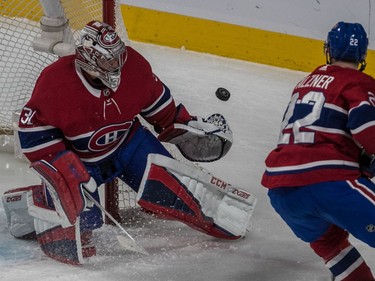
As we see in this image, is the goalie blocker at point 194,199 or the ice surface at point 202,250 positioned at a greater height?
the goalie blocker at point 194,199

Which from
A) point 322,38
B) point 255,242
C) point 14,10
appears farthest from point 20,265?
point 322,38

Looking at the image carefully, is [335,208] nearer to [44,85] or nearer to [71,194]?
[71,194]

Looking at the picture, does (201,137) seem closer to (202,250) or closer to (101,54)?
(202,250)

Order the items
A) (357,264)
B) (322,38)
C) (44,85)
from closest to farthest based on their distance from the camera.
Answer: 1. (357,264)
2. (44,85)
3. (322,38)

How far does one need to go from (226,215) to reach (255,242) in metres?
0.13

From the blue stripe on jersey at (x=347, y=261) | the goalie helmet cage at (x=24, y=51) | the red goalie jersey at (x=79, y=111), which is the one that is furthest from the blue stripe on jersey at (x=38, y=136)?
the blue stripe on jersey at (x=347, y=261)

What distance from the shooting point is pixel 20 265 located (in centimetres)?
249

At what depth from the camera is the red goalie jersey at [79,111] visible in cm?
246

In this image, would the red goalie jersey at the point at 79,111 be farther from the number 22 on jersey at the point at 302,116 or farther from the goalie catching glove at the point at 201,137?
the number 22 on jersey at the point at 302,116

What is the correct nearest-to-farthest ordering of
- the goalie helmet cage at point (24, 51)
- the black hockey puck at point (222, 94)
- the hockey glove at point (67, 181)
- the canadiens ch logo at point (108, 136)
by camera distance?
the hockey glove at point (67, 181), the canadiens ch logo at point (108, 136), the goalie helmet cage at point (24, 51), the black hockey puck at point (222, 94)

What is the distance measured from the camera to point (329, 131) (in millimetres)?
2164

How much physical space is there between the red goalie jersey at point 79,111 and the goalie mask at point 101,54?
0.05m

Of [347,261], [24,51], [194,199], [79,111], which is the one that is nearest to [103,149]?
[79,111]

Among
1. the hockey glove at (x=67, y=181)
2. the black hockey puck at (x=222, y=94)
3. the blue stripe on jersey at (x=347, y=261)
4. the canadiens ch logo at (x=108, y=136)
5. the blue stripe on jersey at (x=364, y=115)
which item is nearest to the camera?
the blue stripe on jersey at (x=364, y=115)
